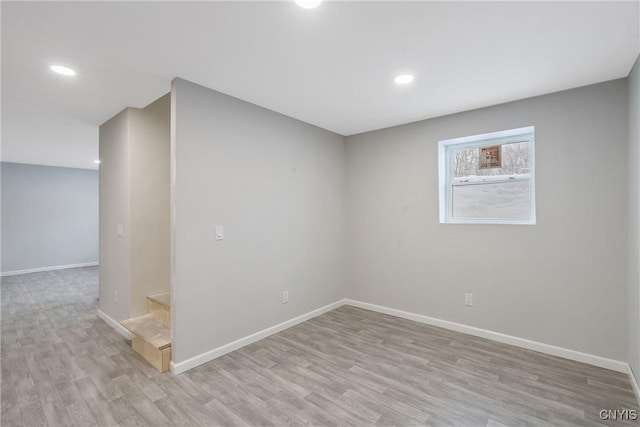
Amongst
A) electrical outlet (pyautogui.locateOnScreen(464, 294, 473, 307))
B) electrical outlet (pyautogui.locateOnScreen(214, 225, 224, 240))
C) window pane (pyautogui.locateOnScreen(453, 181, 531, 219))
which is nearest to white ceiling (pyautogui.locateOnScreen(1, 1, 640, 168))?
window pane (pyautogui.locateOnScreen(453, 181, 531, 219))

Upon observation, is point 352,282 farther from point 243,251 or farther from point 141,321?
point 141,321

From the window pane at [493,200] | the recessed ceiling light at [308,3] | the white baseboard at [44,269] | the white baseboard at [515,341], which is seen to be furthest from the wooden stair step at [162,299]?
the white baseboard at [44,269]

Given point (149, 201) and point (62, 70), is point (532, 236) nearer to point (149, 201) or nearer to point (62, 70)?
point (149, 201)

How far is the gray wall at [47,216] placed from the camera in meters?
6.32

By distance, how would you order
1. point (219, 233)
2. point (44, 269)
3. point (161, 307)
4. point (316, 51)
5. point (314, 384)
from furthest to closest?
point (44, 269)
point (161, 307)
point (219, 233)
point (314, 384)
point (316, 51)

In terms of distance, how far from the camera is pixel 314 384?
233 cm

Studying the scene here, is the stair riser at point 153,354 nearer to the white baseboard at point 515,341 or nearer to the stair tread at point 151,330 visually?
the stair tread at point 151,330

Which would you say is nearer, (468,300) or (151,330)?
(151,330)

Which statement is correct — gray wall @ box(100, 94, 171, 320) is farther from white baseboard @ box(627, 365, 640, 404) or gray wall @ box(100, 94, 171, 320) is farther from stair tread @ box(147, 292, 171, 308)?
white baseboard @ box(627, 365, 640, 404)

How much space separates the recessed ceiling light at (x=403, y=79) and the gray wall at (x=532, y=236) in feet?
3.67

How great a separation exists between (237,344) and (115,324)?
1604 millimetres

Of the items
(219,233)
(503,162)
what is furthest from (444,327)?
(219,233)

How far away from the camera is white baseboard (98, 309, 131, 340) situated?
3208 millimetres

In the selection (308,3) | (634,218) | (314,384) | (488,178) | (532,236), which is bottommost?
(314,384)
